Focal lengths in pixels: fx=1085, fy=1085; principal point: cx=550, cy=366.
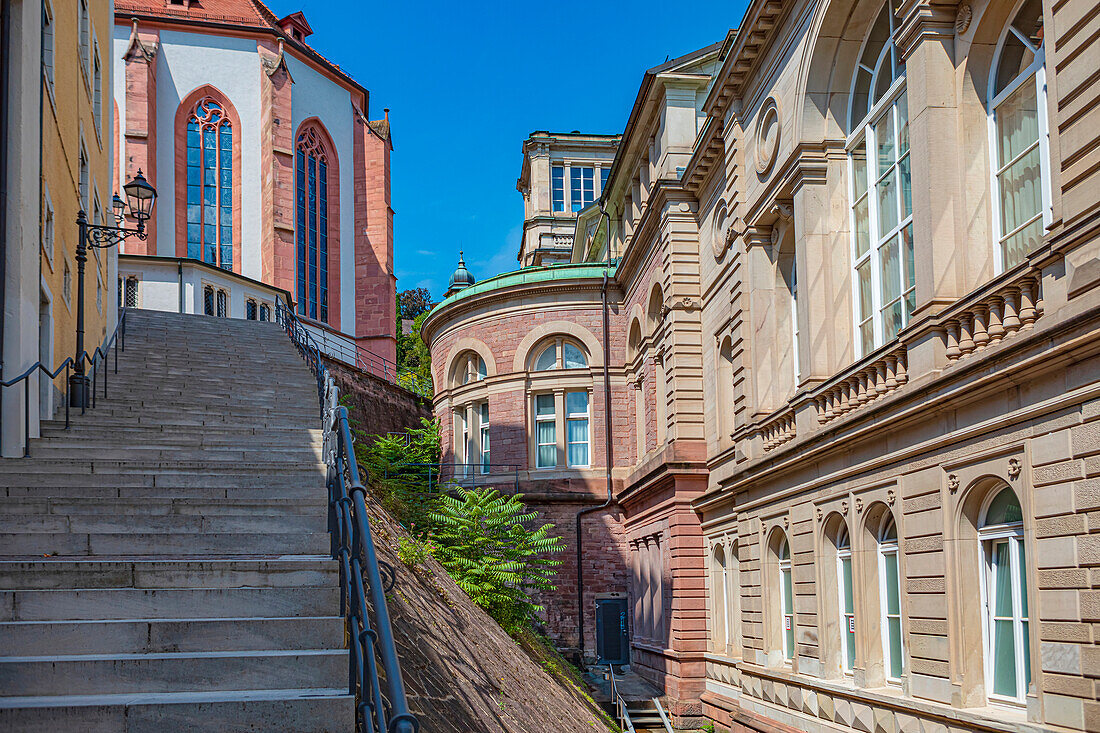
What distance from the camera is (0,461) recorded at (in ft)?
35.5

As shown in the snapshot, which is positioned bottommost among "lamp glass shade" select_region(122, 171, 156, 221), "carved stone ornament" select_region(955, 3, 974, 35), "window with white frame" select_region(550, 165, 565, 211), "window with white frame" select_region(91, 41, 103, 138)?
"lamp glass shade" select_region(122, 171, 156, 221)

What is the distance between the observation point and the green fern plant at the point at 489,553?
1941 cm

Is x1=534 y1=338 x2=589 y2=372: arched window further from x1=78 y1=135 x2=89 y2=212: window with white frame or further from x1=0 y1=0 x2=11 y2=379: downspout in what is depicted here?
x1=0 y1=0 x2=11 y2=379: downspout

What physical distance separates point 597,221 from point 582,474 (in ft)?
51.2

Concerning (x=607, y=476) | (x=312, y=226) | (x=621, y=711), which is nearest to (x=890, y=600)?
(x=621, y=711)

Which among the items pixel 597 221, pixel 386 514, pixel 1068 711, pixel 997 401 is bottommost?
pixel 1068 711

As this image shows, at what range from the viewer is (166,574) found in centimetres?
724

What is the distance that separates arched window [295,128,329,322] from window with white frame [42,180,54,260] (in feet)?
99.3

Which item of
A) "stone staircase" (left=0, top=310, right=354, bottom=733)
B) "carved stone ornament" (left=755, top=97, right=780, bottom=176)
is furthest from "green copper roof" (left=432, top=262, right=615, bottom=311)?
"stone staircase" (left=0, top=310, right=354, bottom=733)

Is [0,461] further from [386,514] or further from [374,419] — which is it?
[374,419]

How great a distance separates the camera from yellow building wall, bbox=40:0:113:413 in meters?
14.9

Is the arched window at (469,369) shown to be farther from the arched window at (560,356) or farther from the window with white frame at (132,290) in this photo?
the window with white frame at (132,290)

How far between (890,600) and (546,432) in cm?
2096

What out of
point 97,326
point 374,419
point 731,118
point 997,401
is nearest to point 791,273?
point 731,118
